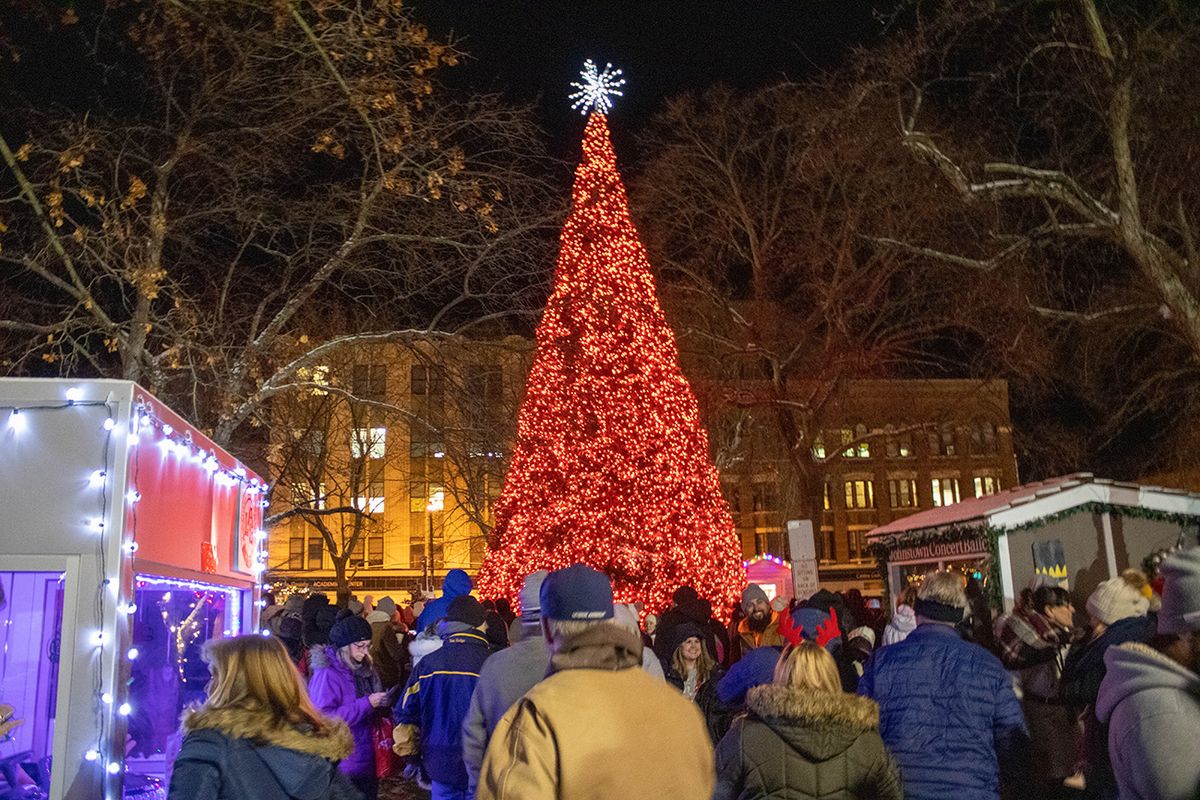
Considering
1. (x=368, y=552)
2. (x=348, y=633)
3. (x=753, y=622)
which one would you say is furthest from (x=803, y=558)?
(x=368, y=552)

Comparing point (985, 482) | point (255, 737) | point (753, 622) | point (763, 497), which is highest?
point (985, 482)

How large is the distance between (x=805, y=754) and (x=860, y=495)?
69.7 meters

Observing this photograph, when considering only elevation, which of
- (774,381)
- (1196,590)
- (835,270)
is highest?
(835,270)

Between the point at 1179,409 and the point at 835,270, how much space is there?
25.6 feet

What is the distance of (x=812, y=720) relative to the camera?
4.12 m

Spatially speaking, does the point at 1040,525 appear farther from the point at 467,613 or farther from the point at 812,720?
the point at 812,720

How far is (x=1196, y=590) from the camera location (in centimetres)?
292

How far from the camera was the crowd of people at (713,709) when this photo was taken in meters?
2.59

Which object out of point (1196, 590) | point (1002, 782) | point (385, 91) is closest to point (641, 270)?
point (385, 91)

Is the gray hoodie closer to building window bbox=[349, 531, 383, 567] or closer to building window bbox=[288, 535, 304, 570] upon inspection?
building window bbox=[349, 531, 383, 567]

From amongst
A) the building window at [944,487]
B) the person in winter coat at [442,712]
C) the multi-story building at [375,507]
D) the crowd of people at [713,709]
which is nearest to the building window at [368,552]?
the multi-story building at [375,507]

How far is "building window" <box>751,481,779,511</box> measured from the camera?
6427cm

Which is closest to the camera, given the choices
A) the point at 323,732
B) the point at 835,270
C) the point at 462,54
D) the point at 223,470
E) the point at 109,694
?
the point at 323,732

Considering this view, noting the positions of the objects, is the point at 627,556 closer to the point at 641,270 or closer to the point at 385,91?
the point at 641,270
